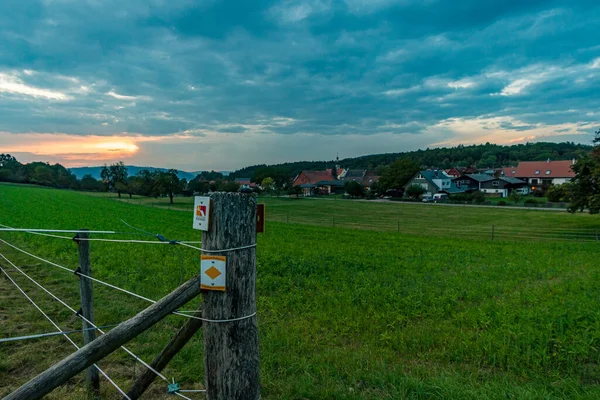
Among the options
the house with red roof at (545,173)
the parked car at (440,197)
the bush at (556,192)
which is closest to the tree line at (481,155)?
the house with red roof at (545,173)

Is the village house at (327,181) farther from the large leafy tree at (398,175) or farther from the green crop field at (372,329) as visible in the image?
the green crop field at (372,329)

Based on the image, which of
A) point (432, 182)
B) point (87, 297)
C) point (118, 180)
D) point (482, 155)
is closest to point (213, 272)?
point (87, 297)

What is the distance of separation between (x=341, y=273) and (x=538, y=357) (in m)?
5.04

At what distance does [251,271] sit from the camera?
2334 mm

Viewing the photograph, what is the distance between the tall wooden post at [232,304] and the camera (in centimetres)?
224

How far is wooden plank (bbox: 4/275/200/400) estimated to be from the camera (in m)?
1.84

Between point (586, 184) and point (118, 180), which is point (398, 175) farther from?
point (118, 180)

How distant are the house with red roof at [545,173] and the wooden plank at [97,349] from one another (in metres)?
84.4

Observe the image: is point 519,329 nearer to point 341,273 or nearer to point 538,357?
point 538,357

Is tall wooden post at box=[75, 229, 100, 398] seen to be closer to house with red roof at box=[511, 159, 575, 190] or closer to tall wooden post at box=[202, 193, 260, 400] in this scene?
tall wooden post at box=[202, 193, 260, 400]

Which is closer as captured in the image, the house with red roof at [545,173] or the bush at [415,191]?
the bush at [415,191]

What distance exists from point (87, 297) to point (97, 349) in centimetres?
162

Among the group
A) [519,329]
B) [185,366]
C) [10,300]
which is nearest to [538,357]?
[519,329]

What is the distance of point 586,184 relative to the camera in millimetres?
23938
